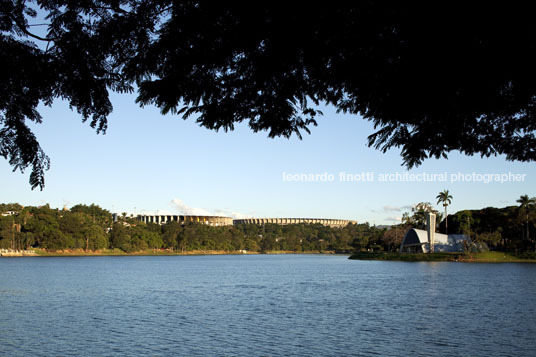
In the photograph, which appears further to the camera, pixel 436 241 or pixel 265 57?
pixel 436 241

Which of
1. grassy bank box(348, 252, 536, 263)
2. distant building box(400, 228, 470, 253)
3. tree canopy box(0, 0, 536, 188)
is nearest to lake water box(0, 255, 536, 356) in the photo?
tree canopy box(0, 0, 536, 188)

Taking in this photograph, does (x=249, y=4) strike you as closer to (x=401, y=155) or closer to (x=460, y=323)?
(x=401, y=155)

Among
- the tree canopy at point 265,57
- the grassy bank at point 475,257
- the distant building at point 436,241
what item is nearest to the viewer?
the tree canopy at point 265,57

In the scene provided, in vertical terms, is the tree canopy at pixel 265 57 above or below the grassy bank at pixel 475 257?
above

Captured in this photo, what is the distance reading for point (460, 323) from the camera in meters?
36.2

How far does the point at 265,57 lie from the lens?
588 centimetres

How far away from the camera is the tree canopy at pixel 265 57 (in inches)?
211

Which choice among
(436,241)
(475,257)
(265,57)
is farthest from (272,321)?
(436,241)

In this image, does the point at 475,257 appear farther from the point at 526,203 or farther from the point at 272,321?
the point at 272,321

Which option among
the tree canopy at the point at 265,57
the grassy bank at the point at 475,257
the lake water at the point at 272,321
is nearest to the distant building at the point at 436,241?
the grassy bank at the point at 475,257

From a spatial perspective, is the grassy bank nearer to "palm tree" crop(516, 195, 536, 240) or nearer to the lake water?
"palm tree" crop(516, 195, 536, 240)

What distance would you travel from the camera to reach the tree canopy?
17.6 ft

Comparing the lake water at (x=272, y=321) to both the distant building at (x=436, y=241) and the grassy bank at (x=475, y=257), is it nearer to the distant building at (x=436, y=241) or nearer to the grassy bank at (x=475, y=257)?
the grassy bank at (x=475, y=257)

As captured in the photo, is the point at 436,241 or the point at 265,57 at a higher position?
the point at 265,57
